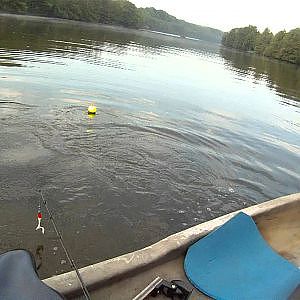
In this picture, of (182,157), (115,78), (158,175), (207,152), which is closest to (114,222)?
(158,175)

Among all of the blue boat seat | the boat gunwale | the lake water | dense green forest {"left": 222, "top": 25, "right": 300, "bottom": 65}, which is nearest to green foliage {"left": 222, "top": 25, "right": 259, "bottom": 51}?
dense green forest {"left": 222, "top": 25, "right": 300, "bottom": 65}

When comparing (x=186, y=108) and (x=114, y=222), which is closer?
(x=114, y=222)

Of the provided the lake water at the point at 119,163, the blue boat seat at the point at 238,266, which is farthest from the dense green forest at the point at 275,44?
the blue boat seat at the point at 238,266

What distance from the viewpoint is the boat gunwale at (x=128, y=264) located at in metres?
3.54

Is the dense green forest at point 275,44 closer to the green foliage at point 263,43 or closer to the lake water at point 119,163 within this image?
the green foliage at point 263,43

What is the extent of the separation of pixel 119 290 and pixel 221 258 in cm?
141

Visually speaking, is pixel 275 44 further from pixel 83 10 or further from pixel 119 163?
pixel 119 163

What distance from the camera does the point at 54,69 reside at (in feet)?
66.8

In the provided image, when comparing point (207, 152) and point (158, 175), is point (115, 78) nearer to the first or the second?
point (207, 152)

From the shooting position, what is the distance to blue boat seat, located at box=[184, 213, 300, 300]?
4094mm

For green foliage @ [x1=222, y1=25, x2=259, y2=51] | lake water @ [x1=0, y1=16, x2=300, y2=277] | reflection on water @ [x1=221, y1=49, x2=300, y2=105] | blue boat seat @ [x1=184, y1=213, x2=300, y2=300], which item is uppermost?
blue boat seat @ [x1=184, y1=213, x2=300, y2=300]

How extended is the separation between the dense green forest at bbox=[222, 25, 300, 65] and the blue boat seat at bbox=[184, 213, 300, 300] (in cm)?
8349

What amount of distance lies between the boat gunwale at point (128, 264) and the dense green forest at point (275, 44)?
275 feet

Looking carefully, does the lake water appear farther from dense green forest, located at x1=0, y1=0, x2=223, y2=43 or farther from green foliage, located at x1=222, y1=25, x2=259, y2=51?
green foliage, located at x1=222, y1=25, x2=259, y2=51
